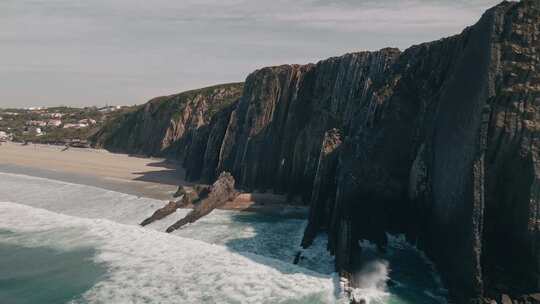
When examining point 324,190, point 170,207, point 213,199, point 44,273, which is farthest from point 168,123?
point 44,273

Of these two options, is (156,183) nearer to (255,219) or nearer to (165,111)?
(255,219)

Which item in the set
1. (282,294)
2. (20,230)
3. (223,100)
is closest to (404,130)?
(282,294)

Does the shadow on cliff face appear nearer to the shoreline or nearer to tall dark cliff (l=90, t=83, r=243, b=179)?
the shoreline

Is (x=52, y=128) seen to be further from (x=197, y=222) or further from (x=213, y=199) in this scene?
(x=197, y=222)

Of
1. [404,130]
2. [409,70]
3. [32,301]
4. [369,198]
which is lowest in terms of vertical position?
[32,301]

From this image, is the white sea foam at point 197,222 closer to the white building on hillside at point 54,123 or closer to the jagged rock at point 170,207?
the jagged rock at point 170,207
